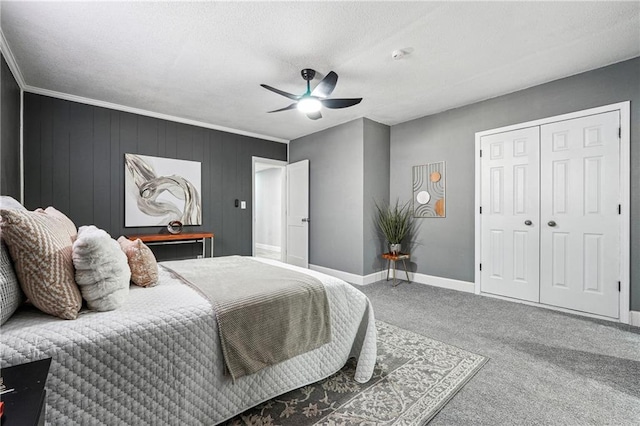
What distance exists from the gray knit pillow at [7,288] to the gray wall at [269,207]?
6626 mm

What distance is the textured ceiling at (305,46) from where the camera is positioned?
207 cm

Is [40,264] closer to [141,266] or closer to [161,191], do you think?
[141,266]

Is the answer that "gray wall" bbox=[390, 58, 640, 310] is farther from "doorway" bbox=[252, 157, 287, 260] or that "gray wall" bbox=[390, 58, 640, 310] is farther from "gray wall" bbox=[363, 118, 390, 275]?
"doorway" bbox=[252, 157, 287, 260]

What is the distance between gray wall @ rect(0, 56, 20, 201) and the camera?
257 centimetres

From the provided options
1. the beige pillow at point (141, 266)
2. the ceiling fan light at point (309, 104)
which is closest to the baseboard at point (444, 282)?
the ceiling fan light at point (309, 104)

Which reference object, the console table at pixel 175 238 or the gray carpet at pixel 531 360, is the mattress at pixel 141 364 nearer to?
the gray carpet at pixel 531 360

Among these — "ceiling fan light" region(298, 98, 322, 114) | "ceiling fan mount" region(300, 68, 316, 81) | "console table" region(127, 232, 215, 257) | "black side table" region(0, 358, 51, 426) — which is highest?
"ceiling fan mount" region(300, 68, 316, 81)

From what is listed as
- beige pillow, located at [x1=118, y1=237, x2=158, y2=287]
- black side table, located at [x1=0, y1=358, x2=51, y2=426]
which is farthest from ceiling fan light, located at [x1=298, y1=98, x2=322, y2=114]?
black side table, located at [x1=0, y1=358, x2=51, y2=426]

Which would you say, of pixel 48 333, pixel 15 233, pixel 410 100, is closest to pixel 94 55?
pixel 15 233

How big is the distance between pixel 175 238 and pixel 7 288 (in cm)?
309

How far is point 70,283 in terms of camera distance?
1212 mm

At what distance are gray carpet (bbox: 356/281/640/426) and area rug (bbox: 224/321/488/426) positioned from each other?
93 millimetres

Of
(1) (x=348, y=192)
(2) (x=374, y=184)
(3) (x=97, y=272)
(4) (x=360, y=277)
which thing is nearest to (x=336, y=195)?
(1) (x=348, y=192)

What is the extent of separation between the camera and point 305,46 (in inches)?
97.6
